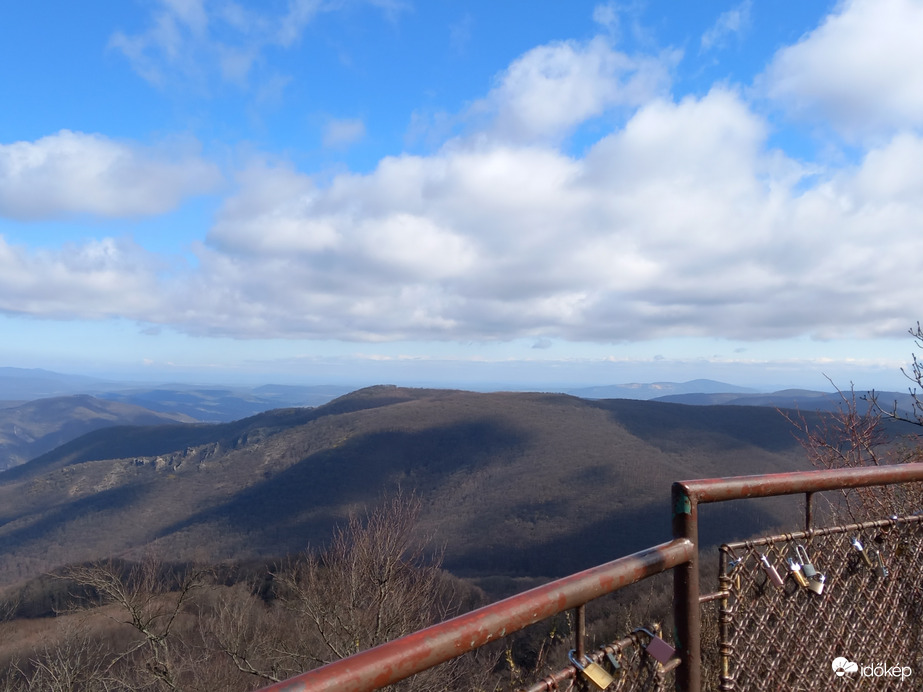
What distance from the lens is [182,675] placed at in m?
24.7

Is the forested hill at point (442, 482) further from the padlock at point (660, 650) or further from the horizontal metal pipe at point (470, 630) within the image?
the horizontal metal pipe at point (470, 630)

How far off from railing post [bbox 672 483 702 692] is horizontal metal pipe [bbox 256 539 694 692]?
2.0 inches

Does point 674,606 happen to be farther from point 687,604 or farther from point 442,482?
point 442,482

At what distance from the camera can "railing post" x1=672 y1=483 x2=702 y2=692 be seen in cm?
194

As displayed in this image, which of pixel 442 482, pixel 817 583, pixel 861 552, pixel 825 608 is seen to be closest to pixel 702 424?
pixel 442 482

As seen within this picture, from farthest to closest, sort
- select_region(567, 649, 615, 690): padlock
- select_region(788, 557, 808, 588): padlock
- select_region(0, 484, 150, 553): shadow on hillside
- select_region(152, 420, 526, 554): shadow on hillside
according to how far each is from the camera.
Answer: select_region(0, 484, 150, 553): shadow on hillside, select_region(152, 420, 526, 554): shadow on hillside, select_region(788, 557, 808, 588): padlock, select_region(567, 649, 615, 690): padlock

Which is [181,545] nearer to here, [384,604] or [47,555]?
[47,555]

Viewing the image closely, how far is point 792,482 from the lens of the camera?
87.1 inches

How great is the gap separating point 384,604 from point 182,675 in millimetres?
11782

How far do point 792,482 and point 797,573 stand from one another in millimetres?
381

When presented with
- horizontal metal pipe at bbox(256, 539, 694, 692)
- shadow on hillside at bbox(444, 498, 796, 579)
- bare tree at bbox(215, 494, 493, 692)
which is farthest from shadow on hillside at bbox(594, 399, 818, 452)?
horizontal metal pipe at bbox(256, 539, 694, 692)

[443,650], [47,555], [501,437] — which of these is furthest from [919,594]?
[47,555]

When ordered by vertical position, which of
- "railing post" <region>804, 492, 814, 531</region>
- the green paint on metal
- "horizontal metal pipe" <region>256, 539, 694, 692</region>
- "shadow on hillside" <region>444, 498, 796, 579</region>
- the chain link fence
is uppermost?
the green paint on metal

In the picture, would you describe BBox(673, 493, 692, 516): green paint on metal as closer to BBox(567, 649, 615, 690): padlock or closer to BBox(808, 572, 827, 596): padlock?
BBox(567, 649, 615, 690): padlock
